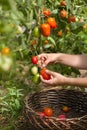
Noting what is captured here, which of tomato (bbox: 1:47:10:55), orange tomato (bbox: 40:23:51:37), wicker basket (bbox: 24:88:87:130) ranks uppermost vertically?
tomato (bbox: 1:47:10:55)

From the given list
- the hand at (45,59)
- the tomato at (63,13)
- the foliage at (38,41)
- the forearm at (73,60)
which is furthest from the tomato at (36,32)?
the tomato at (63,13)

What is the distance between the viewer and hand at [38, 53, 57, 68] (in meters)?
2.58

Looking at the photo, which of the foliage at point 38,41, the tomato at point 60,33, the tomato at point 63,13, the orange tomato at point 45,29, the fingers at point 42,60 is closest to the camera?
the orange tomato at point 45,29

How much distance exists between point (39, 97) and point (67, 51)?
464mm

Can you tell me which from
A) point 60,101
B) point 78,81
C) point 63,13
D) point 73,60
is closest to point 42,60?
point 73,60

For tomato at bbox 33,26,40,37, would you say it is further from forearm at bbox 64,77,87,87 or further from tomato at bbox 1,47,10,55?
tomato at bbox 1,47,10,55

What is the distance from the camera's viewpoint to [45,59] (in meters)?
2.64

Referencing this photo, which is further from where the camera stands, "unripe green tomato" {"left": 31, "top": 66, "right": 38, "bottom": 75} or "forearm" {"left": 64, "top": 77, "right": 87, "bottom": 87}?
"unripe green tomato" {"left": 31, "top": 66, "right": 38, "bottom": 75}

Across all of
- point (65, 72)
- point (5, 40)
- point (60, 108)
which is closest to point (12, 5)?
point (5, 40)

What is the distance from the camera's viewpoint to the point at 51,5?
10.8 ft

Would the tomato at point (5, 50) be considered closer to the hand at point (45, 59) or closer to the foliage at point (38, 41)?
the foliage at point (38, 41)

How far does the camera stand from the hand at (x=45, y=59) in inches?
102

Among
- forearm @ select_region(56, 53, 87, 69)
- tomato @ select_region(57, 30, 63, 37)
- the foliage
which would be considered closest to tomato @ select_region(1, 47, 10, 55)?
the foliage

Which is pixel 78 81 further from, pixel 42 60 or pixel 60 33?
pixel 60 33
